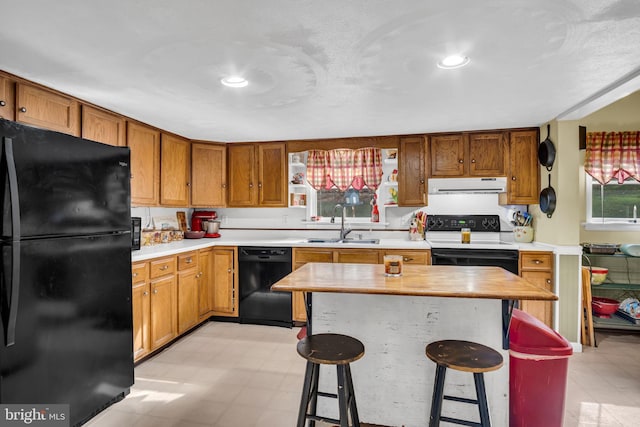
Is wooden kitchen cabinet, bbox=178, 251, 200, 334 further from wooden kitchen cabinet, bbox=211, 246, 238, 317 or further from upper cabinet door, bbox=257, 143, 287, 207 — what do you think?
upper cabinet door, bbox=257, 143, 287, 207

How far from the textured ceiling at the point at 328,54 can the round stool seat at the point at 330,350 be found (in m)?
1.53

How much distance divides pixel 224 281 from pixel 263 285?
468 mm

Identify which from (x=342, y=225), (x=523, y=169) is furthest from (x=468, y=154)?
(x=342, y=225)

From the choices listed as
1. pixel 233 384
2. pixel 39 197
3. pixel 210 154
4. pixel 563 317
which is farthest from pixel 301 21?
pixel 563 317

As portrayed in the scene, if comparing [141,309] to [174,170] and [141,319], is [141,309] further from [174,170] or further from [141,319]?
[174,170]

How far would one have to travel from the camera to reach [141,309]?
9.26 feet

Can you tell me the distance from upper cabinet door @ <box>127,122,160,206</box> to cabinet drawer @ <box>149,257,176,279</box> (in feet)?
1.99

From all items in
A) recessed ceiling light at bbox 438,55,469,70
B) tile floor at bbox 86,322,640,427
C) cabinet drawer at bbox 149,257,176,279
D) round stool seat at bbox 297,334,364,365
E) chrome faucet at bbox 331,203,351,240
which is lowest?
tile floor at bbox 86,322,640,427

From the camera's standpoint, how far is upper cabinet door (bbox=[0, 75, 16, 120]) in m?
2.12

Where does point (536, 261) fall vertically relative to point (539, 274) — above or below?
above

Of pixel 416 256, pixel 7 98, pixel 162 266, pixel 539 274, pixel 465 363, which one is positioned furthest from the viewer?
pixel 416 256

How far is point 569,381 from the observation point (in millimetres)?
2559

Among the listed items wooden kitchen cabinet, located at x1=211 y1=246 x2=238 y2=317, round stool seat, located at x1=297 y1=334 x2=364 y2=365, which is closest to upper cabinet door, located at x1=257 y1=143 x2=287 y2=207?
wooden kitchen cabinet, located at x1=211 y1=246 x2=238 y2=317

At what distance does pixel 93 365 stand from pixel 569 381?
324cm
